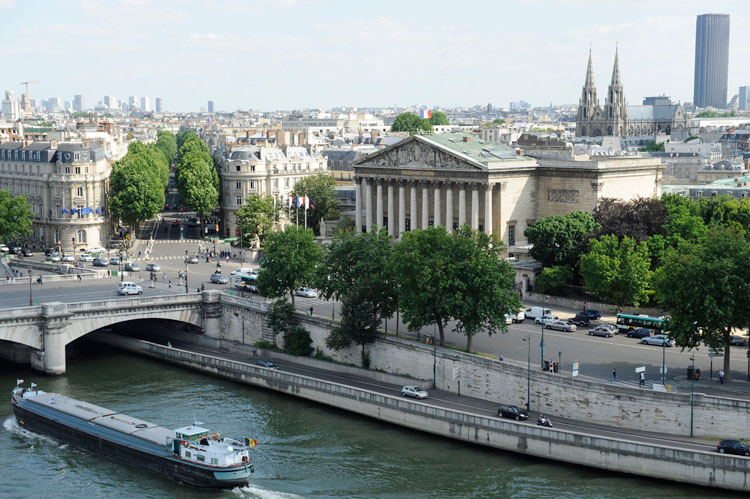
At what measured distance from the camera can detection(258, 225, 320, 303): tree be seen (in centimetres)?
7162

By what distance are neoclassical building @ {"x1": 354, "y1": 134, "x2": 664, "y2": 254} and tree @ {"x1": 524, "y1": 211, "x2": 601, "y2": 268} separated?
9057mm

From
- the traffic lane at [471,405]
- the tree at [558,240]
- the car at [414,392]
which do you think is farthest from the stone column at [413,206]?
the car at [414,392]

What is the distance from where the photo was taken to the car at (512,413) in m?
53.5

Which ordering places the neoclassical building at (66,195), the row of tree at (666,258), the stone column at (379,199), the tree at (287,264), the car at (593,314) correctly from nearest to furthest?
the row of tree at (666,258) → the car at (593,314) → the tree at (287,264) → the stone column at (379,199) → the neoclassical building at (66,195)

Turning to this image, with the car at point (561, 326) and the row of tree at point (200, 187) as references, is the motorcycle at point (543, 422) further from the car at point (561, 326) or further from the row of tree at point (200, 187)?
the row of tree at point (200, 187)

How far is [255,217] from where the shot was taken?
354 ft

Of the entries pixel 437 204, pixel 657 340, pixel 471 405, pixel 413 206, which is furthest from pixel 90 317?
pixel 657 340

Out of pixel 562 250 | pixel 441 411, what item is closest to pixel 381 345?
pixel 441 411

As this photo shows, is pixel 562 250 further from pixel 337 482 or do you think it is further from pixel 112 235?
pixel 112 235

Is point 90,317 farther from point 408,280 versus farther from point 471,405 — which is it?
point 471,405

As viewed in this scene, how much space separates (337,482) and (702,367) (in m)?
21.2

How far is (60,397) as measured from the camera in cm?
5884

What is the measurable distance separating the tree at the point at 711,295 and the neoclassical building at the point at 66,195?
72.3 metres

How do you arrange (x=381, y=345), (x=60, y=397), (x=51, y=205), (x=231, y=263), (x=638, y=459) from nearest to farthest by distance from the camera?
(x=638, y=459), (x=60, y=397), (x=381, y=345), (x=231, y=263), (x=51, y=205)
